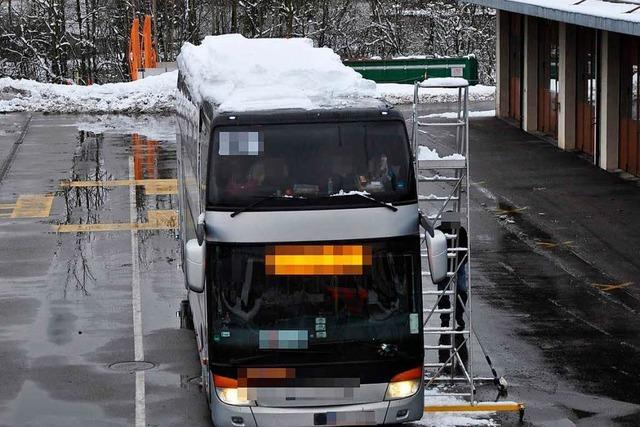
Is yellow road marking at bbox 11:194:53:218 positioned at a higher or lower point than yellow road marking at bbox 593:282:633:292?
higher

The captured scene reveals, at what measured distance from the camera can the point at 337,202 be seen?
1185 cm

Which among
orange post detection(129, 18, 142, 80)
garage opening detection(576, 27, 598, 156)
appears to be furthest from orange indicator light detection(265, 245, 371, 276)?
orange post detection(129, 18, 142, 80)

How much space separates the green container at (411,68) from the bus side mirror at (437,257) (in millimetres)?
37919

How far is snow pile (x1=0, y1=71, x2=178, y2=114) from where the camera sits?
1772 inches

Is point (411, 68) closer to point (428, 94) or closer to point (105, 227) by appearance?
point (428, 94)

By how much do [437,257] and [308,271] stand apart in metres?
1.21

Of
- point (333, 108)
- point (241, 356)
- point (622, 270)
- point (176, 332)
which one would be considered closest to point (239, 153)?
point (333, 108)

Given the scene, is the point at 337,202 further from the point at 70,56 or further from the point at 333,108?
the point at 70,56

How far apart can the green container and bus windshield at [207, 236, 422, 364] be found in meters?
38.1

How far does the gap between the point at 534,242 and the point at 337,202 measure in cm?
1182

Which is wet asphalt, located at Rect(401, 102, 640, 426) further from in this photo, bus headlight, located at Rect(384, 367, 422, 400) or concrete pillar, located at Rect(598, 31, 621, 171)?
bus headlight, located at Rect(384, 367, 422, 400)

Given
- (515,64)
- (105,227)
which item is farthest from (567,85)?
(105,227)

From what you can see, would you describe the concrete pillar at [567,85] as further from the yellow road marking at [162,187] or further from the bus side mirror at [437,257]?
the bus side mirror at [437,257]

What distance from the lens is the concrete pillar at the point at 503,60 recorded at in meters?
40.5
